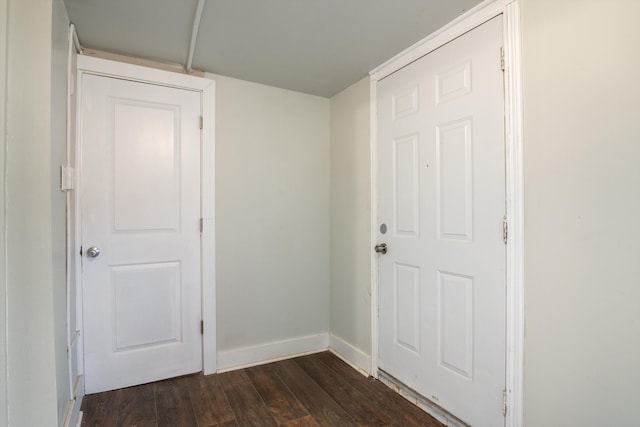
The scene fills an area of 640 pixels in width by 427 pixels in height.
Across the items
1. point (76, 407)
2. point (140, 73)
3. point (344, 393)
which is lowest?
point (344, 393)

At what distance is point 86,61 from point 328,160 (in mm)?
1811

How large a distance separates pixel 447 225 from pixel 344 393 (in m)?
1.28

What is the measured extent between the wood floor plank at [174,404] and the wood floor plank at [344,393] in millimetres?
834

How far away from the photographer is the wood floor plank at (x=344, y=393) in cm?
184

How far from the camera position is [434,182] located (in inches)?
73.3

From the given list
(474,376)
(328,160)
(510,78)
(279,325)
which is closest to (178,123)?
(328,160)

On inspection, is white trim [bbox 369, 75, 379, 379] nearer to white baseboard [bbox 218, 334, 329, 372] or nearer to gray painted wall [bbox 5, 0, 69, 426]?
white baseboard [bbox 218, 334, 329, 372]

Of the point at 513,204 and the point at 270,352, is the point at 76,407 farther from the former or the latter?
the point at 513,204

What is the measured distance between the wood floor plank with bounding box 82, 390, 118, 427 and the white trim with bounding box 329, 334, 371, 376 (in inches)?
61.4

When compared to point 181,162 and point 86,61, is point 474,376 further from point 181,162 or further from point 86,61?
point 86,61

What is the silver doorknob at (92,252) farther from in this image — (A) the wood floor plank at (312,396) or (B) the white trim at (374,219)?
(B) the white trim at (374,219)

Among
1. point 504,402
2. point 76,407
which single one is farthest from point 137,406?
point 504,402

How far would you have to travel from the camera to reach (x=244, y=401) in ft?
6.58

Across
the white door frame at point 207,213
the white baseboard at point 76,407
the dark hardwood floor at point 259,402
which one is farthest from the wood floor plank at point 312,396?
the white baseboard at point 76,407
